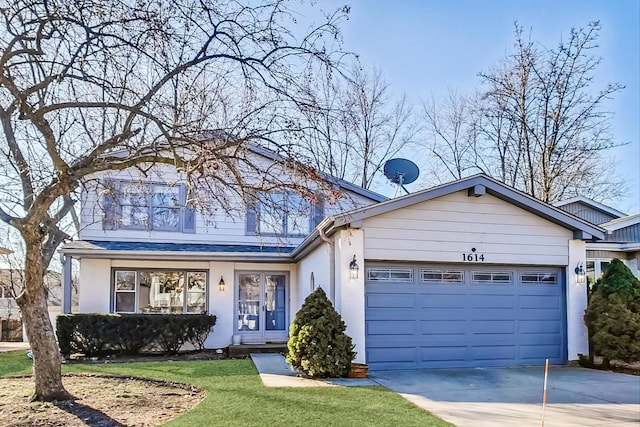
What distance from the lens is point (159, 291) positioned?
1431cm

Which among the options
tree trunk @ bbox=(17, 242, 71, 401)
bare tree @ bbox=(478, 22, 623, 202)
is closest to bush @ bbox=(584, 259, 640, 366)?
tree trunk @ bbox=(17, 242, 71, 401)

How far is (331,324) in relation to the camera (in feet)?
30.1

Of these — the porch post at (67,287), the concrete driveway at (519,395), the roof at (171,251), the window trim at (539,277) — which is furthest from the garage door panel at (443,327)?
the porch post at (67,287)

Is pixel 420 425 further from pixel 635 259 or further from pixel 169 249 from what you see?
pixel 635 259

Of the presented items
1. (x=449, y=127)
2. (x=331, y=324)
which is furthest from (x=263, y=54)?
(x=449, y=127)

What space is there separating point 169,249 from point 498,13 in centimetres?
939

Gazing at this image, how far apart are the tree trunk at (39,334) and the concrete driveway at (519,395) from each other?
4.86 m

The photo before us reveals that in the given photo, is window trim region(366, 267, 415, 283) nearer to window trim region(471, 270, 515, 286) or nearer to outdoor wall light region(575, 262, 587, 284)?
window trim region(471, 270, 515, 286)

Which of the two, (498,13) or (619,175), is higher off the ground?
(498,13)

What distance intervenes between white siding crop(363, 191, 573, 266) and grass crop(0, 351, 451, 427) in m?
3.04

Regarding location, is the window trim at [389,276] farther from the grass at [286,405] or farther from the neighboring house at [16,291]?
the neighboring house at [16,291]

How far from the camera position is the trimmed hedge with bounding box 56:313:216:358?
12.4 meters

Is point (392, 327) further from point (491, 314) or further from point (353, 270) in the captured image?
point (491, 314)

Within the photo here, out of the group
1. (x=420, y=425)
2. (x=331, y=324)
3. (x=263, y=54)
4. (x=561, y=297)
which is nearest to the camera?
(x=420, y=425)
